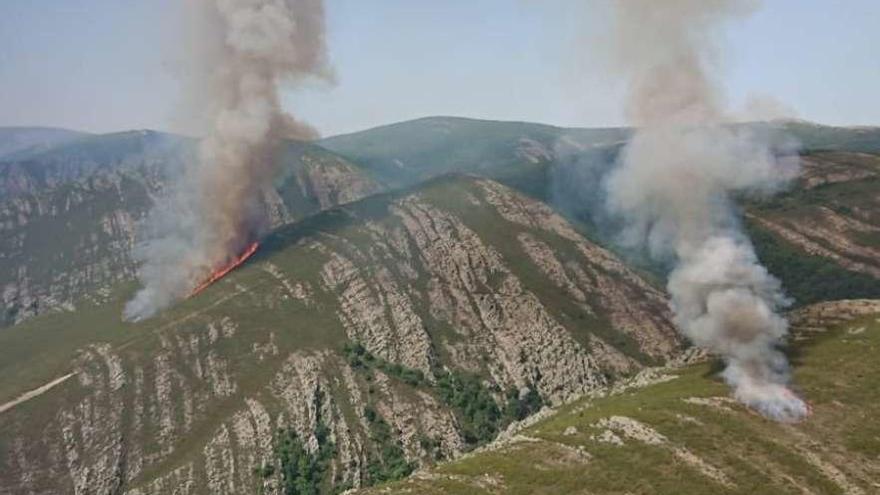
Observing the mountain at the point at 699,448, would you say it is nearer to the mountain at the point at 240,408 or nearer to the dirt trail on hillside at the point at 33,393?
the mountain at the point at 240,408

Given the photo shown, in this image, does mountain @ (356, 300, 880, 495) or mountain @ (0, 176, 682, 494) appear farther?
mountain @ (0, 176, 682, 494)

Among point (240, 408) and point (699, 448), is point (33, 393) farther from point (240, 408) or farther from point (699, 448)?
point (699, 448)

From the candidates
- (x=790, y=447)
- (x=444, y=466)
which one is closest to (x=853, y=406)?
(x=790, y=447)

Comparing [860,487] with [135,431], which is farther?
[135,431]

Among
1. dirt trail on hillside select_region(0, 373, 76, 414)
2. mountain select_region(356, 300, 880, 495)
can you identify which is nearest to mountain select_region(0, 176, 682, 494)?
dirt trail on hillside select_region(0, 373, 76, 414)

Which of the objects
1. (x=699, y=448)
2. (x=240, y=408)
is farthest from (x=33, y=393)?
(x=699, y=448)

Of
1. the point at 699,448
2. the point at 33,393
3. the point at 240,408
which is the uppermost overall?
the point at 699,448

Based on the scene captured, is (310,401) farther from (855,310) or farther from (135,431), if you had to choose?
(855,310)

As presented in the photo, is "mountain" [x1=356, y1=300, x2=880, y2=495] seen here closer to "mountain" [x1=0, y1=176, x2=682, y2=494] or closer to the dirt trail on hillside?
"mountain" [x1=0, y1=176, x2=682, y2=494]
